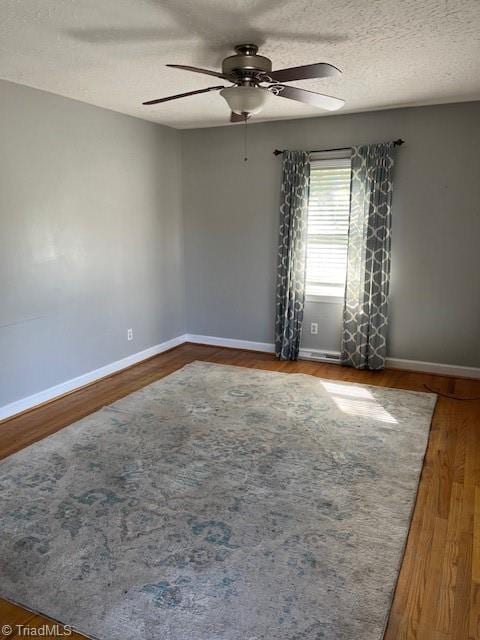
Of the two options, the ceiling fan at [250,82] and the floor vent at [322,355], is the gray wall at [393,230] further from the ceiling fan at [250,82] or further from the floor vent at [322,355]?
the ceiling fan at [250,82]

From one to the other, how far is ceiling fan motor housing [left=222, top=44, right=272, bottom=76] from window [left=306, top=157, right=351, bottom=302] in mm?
2201

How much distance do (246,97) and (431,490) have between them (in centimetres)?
242

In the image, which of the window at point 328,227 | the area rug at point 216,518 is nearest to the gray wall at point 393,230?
the window at point 328,227

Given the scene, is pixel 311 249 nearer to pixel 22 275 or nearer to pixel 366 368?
pixel 366 368

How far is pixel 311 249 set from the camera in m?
4.94

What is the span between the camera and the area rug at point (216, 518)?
1802 millimetres

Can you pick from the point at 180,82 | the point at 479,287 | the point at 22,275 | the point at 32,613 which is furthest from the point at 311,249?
the point at 32,613

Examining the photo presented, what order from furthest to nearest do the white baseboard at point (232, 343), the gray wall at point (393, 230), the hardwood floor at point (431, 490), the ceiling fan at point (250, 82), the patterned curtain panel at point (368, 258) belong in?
the white baseboard at point (232, 343), the patterned curtain panel at point (368, 258), the gray wall at point (393, 230), the ceiling fan at point (250, 82), the hardwood floor at point (431, 490)

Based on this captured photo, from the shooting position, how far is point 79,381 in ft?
14.0

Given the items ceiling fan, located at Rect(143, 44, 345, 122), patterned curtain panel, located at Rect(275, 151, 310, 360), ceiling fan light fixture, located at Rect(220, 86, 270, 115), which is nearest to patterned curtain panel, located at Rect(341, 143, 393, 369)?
patterned curtain panel, located at Rect(275, 151, 310, 360)

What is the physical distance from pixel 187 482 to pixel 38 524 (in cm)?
79

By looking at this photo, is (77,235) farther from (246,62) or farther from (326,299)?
(326,299)

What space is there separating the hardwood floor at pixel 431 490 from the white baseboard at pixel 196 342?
0.08 metres

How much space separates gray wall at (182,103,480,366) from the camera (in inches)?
168
